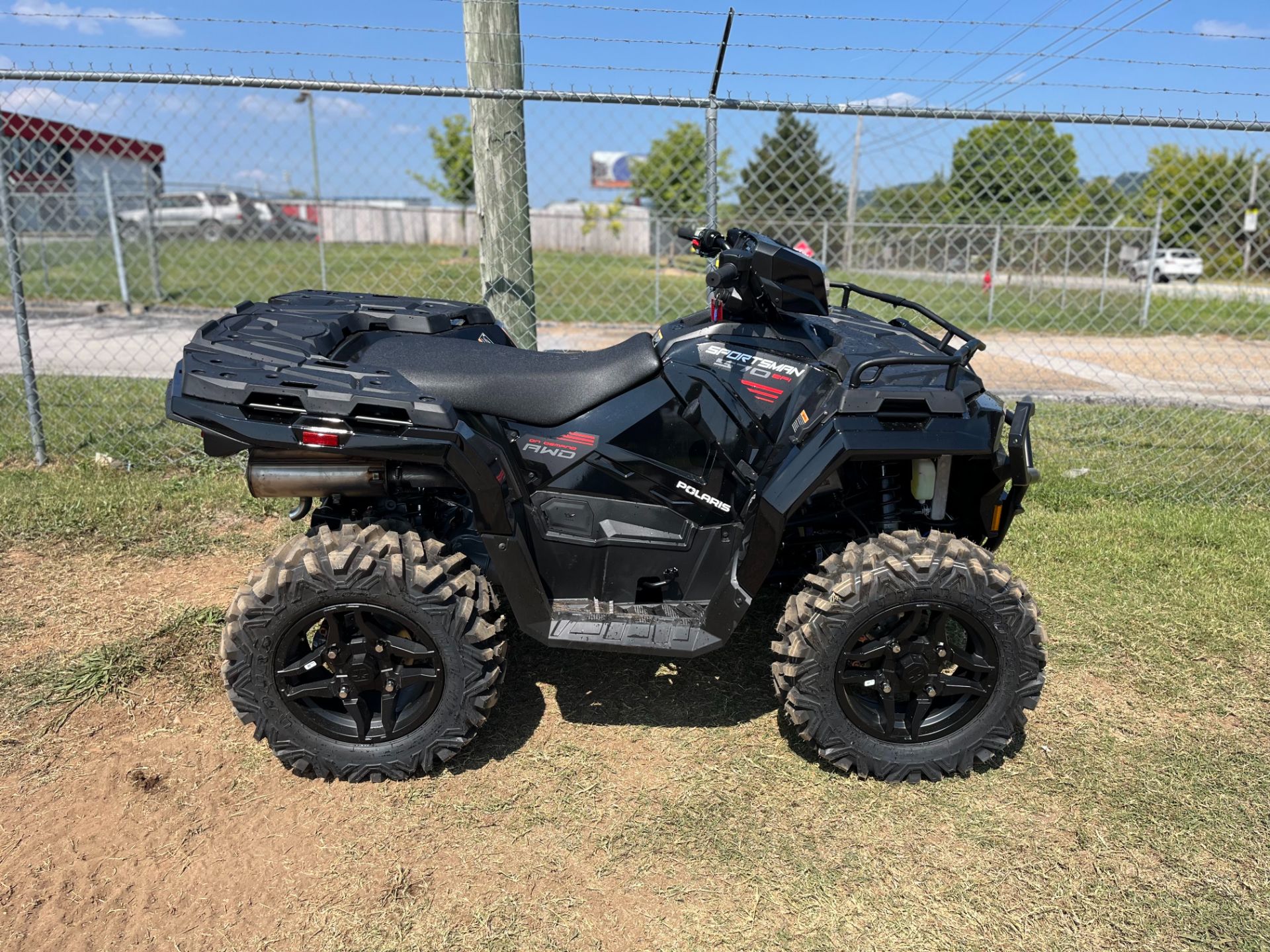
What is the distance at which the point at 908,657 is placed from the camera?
9.84ft

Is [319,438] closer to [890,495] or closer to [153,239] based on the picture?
[890,495]

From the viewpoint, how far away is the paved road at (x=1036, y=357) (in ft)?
31.9

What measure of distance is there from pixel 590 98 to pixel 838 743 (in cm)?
334

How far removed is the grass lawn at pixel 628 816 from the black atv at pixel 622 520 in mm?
236

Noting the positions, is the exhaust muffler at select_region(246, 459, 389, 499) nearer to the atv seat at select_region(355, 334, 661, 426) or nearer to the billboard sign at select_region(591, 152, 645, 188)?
the atv seat at select_region(355, 334, 661, 426)

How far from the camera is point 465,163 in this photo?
28.4m

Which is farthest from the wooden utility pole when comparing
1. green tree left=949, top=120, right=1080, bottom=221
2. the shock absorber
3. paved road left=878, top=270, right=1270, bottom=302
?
green tree left=949, top=120, right=1080, bottom=221

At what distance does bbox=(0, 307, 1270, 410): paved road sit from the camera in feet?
31.9

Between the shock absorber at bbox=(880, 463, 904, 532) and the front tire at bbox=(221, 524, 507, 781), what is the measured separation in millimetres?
1402

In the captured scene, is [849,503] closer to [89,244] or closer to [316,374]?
[316,374]

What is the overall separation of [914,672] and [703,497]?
0.89 metres

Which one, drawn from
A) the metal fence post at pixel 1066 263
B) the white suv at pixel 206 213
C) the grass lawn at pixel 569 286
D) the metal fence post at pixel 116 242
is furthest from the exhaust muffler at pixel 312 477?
the white suv at pixel 206 213

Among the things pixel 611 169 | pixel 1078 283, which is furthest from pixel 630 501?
pixel 611 169

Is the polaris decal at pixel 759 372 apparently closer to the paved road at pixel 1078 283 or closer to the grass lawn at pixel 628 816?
the grass lawn at pixel 628 816
